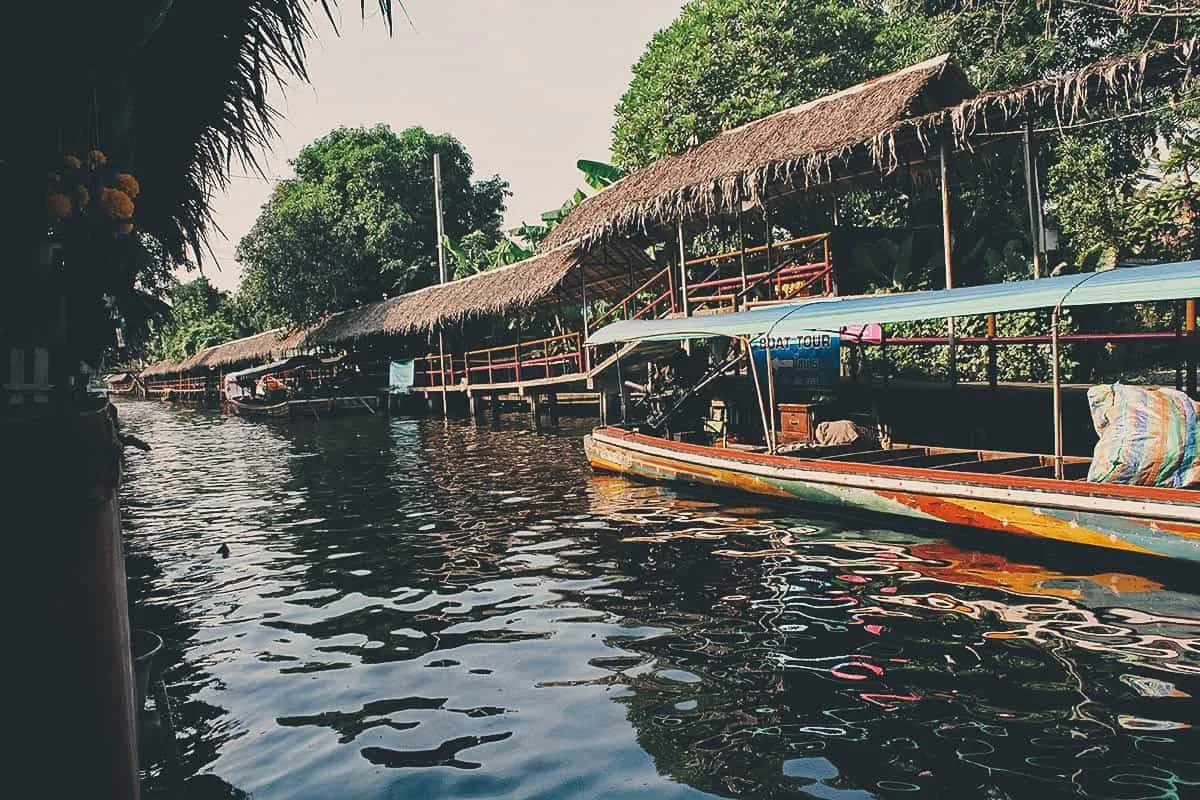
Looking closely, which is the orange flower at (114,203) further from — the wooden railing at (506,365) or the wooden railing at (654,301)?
the wooden railing at (506,365)

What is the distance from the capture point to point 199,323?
62062 millimetres

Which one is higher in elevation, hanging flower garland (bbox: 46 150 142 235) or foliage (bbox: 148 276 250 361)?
foliage (bbox: 148 276 250 361)

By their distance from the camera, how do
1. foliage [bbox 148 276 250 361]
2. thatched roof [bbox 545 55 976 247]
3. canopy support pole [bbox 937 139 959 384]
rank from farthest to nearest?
foliage [bbox 148 276 250 361]
thatched roof [bbox 545 55 976 247]
canopy support pole [bbox 937 139 959 384]

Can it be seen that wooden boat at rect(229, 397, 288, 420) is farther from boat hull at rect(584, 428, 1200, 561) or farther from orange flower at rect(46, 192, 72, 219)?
orange flower at rect(46, 192, 72, 219)

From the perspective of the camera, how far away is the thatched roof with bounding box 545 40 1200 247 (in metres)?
9.85

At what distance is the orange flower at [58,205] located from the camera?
2.74 metres

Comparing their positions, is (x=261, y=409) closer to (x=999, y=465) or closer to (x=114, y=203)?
(x=999, y=465)

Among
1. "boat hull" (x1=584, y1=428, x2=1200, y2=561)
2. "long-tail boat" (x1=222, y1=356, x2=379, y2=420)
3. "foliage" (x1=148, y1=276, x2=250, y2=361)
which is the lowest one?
"boat hull" (x1=584, y1=428, x2=1200, y2=561)

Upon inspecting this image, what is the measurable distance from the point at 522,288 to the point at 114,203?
60.6ft

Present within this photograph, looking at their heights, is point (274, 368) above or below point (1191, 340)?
above

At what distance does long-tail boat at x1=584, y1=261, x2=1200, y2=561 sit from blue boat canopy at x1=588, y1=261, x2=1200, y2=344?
0.01 m

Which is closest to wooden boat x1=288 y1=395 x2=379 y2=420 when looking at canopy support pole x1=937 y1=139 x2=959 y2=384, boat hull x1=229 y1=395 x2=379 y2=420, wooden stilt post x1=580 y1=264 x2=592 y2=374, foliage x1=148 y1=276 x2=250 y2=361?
boat hull x1=229 y1=395 x2=379 y2=420

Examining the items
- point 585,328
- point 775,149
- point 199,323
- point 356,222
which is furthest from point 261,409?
point 199,323

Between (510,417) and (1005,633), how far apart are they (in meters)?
21.4
